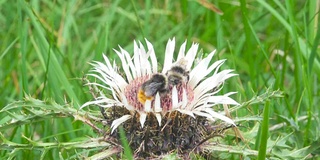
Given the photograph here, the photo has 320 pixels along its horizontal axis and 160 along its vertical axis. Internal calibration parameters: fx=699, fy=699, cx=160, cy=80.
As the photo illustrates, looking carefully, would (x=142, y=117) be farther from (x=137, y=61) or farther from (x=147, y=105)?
(x=137, y=61)

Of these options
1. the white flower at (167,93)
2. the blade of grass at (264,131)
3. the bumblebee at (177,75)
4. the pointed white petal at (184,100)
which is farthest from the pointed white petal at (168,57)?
the blade of grass at (264,131)

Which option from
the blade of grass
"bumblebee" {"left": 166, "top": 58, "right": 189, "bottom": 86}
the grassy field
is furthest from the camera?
the grassy field

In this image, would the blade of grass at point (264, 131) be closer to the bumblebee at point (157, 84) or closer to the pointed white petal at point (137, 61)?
the bumblebee at point (157, 84)

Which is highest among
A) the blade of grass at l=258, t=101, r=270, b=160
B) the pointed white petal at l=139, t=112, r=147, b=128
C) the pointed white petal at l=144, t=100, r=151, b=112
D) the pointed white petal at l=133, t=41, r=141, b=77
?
the pointed white petal at l=133, t=41, r=141, b=77

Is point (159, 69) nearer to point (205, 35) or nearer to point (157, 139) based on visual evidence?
point (157, 139)

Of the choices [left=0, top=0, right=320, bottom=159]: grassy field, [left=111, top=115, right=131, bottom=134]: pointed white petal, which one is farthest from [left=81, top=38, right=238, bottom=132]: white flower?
[left=0, top=0, right=320, bottom=159]: grassy field

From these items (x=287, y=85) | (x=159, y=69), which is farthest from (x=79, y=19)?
(x=159, y=69)

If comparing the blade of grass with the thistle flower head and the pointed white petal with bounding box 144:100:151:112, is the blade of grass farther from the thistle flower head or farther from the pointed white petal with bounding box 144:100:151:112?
the pointed white petal with bounding box 144:100:151:112
